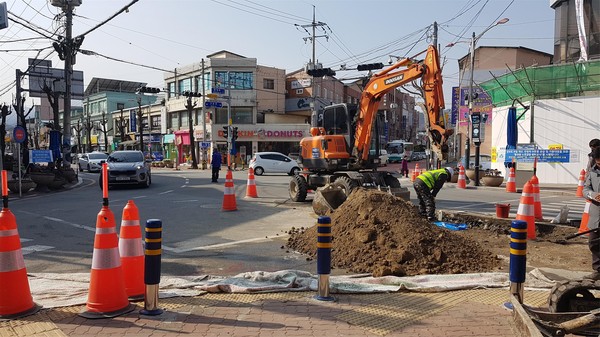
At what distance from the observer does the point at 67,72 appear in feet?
76.2

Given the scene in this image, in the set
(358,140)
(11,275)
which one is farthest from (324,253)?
(358,140)

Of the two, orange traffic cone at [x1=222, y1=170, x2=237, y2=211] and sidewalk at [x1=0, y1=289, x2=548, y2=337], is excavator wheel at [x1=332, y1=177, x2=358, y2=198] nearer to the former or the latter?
orange traffic cone at [x1=222, y1=170, x2=237, y2=211]

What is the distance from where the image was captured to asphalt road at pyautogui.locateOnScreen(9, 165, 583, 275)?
6.92 meters

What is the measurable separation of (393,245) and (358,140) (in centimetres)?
694

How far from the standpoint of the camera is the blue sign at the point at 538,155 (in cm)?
2265

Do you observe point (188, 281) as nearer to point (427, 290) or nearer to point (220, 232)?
point (427, 290)

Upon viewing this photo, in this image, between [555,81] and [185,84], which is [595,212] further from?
[185,84]

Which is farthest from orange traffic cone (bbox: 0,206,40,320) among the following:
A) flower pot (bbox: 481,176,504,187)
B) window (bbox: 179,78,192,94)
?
window (bbox: 179,78,192,94)

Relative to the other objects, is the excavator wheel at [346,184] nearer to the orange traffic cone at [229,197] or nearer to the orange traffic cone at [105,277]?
the orange traffic cone at [229,197]

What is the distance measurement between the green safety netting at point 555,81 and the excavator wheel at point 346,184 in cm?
1666

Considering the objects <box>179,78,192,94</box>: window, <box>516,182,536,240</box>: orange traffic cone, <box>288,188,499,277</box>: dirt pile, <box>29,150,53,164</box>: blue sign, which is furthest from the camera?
<box>179,78,192,94</box>: window

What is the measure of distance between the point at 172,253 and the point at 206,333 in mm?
3670

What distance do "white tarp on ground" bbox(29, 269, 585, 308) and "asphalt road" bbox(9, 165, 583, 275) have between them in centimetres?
71

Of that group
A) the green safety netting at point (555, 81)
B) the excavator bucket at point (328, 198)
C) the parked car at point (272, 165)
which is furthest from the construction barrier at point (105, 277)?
the parked car at point (272, 165)
